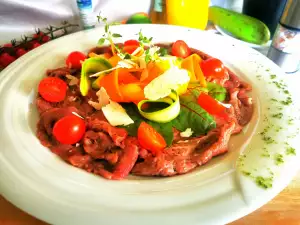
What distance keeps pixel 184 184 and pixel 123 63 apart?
59cm

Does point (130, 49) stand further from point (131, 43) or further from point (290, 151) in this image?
point (290, 151)

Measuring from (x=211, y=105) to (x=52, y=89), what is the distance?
2.32ft

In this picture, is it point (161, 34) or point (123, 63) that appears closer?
point (123, 63)

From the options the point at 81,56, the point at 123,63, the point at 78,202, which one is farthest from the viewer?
the point at 81,56

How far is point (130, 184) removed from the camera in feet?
3.49

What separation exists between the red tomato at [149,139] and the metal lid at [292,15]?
1.08 metres

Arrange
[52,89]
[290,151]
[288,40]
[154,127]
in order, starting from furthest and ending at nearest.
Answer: [288,40], [52,89], [154,127], [290,151]

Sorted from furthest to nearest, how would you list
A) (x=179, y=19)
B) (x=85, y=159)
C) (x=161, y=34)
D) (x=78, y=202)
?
(x=179, y=19), (x=161, y=34), (x=85, y=159), (x=78, y=202)

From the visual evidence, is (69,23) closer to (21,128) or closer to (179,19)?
(179,19)

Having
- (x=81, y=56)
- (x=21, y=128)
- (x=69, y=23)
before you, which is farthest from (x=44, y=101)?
(x=69, y=23)

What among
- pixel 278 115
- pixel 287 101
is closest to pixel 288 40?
pixel 287 101

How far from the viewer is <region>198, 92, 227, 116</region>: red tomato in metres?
1.32

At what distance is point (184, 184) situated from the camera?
3.45ft

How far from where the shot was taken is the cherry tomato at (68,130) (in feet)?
3.84
